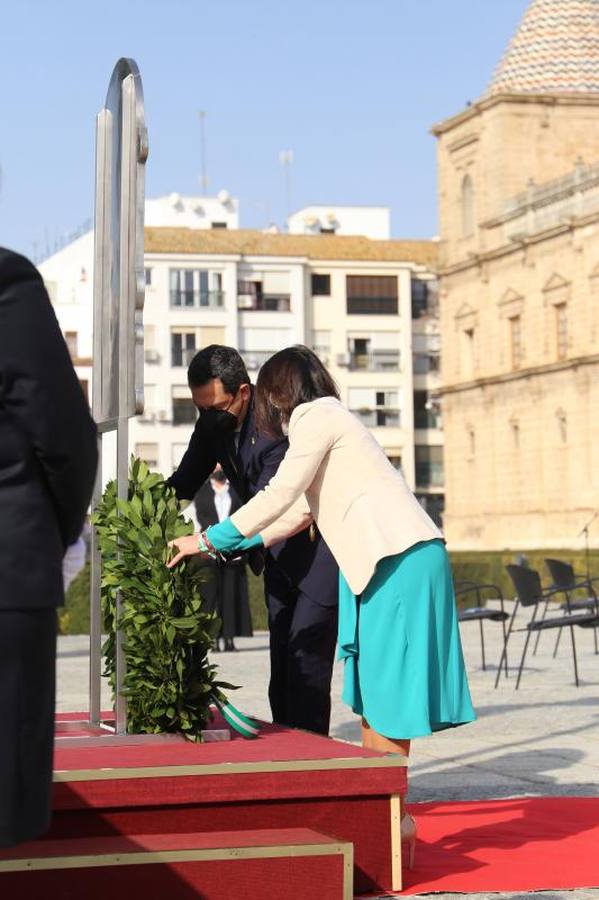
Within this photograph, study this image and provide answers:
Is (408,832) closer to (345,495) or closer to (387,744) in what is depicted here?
(387,744)

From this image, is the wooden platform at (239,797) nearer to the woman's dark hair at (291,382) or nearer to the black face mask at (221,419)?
the woman's dark hair at (291,382)

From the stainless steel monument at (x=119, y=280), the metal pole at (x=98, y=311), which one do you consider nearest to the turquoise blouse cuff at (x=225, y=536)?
the stainless steel monument at (x=119, y=280)

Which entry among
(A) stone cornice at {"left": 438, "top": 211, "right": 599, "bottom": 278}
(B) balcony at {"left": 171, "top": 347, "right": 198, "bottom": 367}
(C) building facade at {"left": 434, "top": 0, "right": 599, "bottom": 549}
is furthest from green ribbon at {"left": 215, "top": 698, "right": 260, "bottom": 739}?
(B) balcony at {"left": 171, "top": 347, "right": 198, "bottom": 367}

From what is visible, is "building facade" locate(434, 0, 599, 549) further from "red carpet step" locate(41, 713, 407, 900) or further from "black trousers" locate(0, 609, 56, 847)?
"black trousers" locate(0, 609, 56, 847)

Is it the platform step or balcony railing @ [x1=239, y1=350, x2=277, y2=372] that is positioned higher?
balcony railing @ [x1=239, y1=350, x2=277, y2=372]

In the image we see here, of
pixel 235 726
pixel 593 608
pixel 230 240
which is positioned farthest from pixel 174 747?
pixel 230 240

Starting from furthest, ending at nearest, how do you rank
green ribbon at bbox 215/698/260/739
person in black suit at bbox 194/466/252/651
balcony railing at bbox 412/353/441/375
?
1. balcony railing at bbox 412/353/441/375
2. person in black suit at bbox 194/466/252/651
3. green ribbon at bbox 215/698/260/739

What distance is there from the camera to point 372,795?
555 centimetres

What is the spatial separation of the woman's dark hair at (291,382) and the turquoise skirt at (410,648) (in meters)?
0.64

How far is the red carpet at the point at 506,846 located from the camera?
5680 mm

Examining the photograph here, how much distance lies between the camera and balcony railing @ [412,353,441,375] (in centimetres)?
8462

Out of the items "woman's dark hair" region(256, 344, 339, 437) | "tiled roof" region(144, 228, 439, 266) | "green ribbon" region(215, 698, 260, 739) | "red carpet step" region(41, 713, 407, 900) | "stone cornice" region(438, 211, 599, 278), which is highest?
"tiled roof" region(144, 228, 439, 266)

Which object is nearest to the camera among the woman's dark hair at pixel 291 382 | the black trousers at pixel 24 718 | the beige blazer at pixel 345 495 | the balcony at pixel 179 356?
the black trousers at pixel 24 718

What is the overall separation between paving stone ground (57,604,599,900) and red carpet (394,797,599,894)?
19cm
